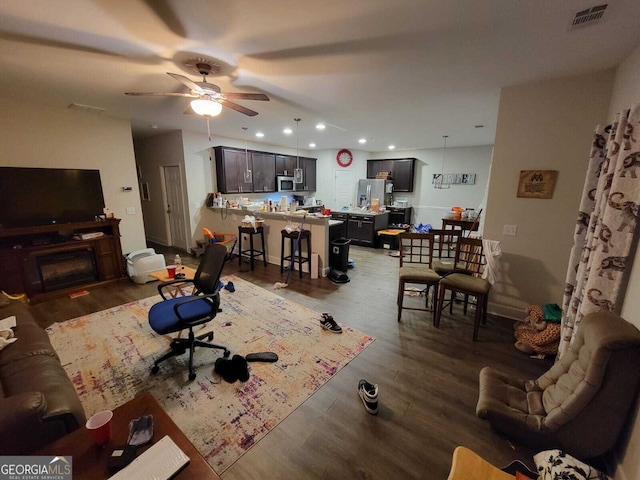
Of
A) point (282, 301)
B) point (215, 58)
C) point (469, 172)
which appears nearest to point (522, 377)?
point (282, 301)

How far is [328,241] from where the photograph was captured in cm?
453

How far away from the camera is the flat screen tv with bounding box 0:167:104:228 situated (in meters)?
3.37

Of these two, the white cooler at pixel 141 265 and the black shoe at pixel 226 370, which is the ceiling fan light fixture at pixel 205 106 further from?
the white cooler at pixel 141 265

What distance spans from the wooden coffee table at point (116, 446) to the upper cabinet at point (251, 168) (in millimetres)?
5180

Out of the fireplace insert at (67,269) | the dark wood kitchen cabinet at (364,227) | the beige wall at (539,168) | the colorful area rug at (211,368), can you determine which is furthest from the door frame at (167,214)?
the beige wall at (539,168)

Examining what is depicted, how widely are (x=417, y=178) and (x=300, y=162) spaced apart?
355 centimetres

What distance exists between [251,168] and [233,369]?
5.13 meters

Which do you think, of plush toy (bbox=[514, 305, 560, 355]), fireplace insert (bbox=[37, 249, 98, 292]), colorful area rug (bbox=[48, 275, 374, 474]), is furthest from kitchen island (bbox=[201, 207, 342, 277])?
plush toy (bbox=[514, 305, 560, 355])

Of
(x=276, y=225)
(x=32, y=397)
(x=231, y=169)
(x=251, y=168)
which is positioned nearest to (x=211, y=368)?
(x=32, y=397)

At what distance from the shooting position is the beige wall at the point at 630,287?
1291 mm

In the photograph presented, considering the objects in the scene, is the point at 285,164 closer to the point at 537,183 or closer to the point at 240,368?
the point at 537,183

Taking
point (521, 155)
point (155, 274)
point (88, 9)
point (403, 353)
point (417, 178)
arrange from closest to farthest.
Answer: point (88, 9)
point (403, 353)
point (521, 155)
point (155, 274)
point (417, 178)

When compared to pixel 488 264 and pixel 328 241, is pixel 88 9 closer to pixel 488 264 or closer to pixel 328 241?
pixel 328 241

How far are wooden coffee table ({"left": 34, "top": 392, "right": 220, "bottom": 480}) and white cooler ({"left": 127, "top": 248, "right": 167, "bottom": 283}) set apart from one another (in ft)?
11.1
